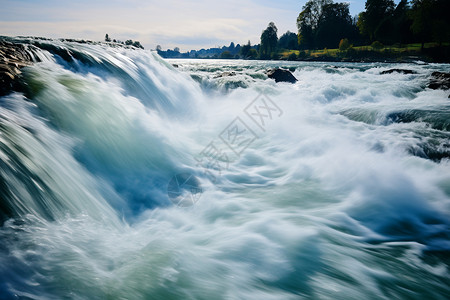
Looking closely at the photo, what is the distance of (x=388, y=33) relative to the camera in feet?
180

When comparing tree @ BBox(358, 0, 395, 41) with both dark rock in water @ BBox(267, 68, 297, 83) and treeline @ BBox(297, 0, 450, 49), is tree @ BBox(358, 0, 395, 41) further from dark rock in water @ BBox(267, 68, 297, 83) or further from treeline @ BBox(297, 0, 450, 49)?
dark rock in water @ BBox(267, 68, 297, 83)

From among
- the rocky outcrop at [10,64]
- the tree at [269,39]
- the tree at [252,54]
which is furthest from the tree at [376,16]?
the rocky outcrop at [10,64]

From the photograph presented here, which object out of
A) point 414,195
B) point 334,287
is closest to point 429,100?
point 414,195

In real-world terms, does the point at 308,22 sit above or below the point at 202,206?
above

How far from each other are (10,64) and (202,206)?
4016 millimetres

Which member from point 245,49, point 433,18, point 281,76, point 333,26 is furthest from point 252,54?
point 281,76

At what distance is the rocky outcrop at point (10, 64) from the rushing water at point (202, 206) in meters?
0.18

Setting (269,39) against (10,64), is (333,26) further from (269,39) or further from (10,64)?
(10,64)

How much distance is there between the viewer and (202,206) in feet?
12.6

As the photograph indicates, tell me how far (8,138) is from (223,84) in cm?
1046

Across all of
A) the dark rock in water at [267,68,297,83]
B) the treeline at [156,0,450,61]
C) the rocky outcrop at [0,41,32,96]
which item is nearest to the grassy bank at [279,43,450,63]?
the treeline at [156,0,450,61]

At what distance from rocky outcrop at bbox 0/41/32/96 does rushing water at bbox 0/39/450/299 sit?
18cm

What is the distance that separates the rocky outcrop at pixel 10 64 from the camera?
12.0 feet

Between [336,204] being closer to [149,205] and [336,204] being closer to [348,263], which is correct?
[348,263]
